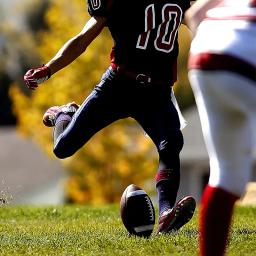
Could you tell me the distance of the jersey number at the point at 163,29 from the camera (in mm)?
6574

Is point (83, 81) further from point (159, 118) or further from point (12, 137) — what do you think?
point (12, 137)

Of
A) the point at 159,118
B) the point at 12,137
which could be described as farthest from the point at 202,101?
the point at 12,137

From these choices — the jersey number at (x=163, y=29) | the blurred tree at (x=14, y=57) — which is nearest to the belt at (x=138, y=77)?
the jersey number at (x=163, y=29)

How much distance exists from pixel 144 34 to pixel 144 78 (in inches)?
10.6

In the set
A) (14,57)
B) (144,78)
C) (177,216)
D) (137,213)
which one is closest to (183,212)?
(177,216)

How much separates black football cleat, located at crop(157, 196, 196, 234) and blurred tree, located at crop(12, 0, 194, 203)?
15.3 m

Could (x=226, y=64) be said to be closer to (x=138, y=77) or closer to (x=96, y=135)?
(x=138, y=77)

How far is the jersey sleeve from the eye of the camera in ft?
21.2

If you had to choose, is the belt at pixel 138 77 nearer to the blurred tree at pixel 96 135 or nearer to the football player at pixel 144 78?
the football player at pixel 144 78

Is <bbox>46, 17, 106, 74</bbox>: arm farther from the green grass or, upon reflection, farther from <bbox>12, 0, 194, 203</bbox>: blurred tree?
<bbox>12, 0, 194, 203</bbox>: blurred tree

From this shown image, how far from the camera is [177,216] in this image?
6.33m

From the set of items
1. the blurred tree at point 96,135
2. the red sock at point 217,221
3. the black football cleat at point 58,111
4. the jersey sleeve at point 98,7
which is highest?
the jersey sleeve at point 98,7

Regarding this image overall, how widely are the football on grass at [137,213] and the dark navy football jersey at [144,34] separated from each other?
77 cm

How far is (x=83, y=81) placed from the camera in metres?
21.9
